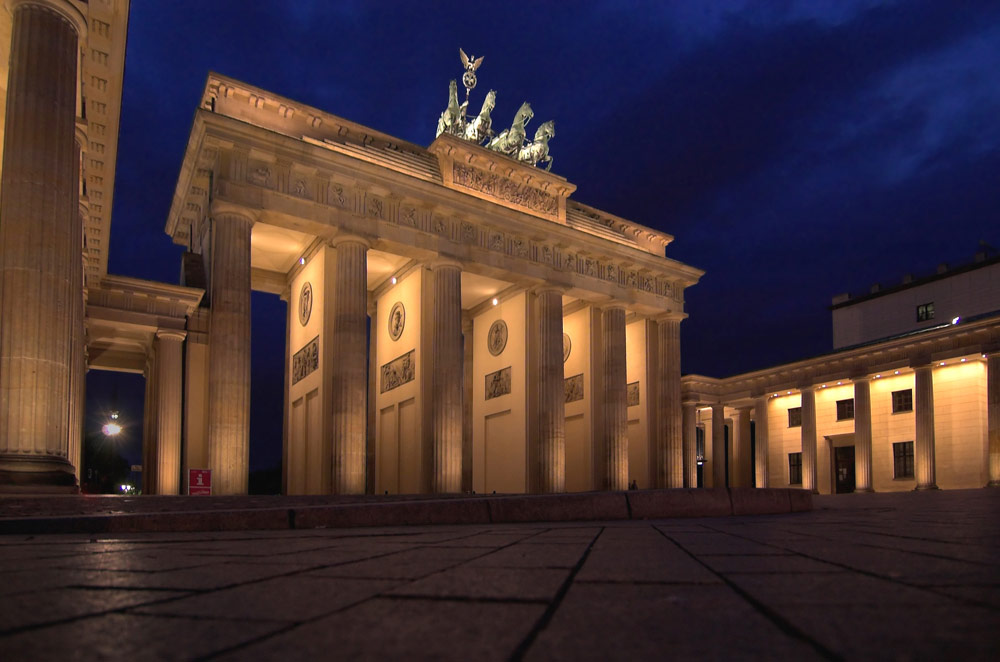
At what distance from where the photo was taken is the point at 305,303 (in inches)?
1051

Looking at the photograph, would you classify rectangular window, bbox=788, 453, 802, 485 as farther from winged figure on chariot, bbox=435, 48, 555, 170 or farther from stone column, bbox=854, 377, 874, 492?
winged figure on chariot, bbox=435, 48, 555, 170

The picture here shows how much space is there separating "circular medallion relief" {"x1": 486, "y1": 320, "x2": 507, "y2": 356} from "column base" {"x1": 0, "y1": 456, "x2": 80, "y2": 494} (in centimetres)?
2258

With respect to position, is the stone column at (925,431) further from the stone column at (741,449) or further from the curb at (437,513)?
the curb at (437,513)

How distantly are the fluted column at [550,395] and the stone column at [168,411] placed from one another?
13.2m

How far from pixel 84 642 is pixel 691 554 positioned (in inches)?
113

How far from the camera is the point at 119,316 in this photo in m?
20.2

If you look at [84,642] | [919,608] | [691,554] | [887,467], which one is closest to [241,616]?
[84,642]

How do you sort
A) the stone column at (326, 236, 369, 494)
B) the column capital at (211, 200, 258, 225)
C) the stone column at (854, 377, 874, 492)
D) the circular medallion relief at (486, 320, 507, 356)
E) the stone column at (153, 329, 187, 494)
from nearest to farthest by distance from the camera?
the stone column at (153, 329, 187, 494), the column capital at (211, 200, 258, 225), the stone column at (326, 236, 369, 494), the circular medallion relief at (486, 320, 507, 356), the stone column at (854, 377, 874, 492)

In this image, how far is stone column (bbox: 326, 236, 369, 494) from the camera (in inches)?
863

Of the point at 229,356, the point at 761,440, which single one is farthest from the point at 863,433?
the point at 229,356

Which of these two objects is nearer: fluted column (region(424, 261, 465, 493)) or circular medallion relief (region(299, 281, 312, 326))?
fluted column (region(424, 261, 465, 493))

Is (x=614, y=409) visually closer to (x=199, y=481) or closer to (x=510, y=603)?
(x=199, y=481)

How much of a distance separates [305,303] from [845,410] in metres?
29.5

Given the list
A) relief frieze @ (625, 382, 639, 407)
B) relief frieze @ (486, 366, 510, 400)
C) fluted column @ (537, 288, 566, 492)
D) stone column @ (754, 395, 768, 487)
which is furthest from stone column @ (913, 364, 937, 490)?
relief frieze @ (486, 366, 510, 400)
